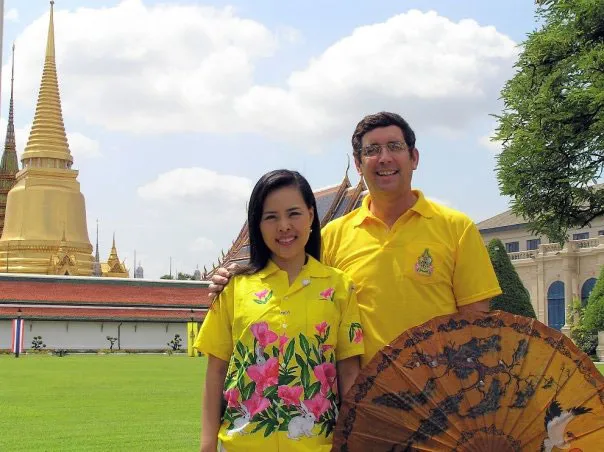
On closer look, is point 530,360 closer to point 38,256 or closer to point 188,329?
point 188,329

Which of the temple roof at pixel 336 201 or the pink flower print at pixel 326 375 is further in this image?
the temple roof at pixel 336 201

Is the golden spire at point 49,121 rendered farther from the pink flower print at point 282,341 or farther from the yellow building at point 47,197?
the pink flower print at point 282,341

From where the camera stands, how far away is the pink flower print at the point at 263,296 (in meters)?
3.14

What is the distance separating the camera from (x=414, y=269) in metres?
3.34

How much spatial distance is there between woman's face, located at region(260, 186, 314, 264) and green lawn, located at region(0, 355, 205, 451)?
5222 millimetres

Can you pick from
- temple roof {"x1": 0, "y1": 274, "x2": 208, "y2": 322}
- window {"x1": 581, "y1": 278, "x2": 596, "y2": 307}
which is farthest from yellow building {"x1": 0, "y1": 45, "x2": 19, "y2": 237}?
window {"x1": 581, "y1": 278, "x2": 596, "y2": 307}

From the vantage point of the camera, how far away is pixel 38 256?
162ft

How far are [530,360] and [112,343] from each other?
1405 inches

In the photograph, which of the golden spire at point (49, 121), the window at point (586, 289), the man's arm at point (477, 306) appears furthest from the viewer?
the golden spire at point (49, 121)

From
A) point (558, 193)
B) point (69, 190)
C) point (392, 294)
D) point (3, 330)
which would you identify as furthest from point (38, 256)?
point (392, 294)

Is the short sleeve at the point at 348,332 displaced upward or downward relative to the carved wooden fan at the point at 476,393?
upward

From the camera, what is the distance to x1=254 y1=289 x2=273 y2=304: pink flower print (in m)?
3.14

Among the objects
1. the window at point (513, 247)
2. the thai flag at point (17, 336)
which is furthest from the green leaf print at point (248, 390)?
the window at point (513, 247)

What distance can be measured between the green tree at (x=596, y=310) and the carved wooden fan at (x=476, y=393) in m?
24.6
